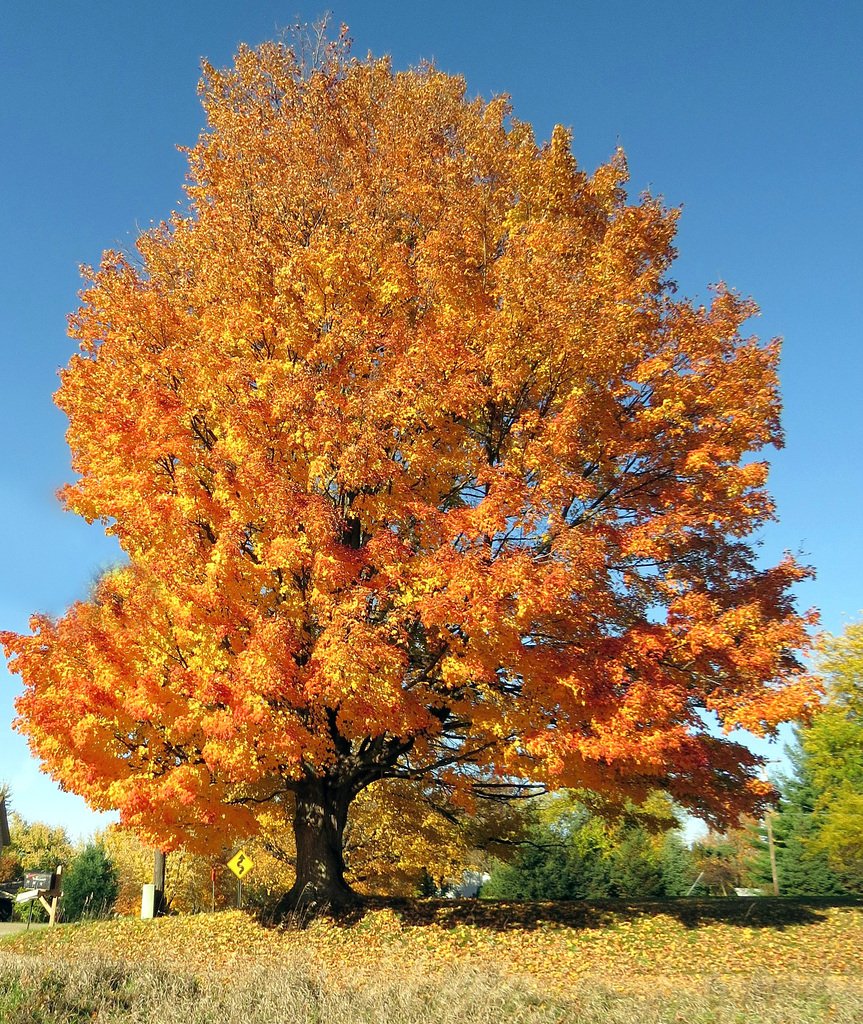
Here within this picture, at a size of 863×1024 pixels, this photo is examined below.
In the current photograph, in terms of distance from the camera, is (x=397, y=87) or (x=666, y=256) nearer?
(x=666, y=256)

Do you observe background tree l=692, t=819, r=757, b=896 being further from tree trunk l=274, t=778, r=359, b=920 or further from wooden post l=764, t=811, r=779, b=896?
tree trunk l=274, t=778, r=359, b=920

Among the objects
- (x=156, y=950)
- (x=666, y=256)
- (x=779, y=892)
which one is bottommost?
(x=779, y=892)

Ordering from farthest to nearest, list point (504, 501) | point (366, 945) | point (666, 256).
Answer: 1. point (666, 256)
2. point (366, 945)
3. point (504, 501)

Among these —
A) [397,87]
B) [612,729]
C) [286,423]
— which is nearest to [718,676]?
[612,729]

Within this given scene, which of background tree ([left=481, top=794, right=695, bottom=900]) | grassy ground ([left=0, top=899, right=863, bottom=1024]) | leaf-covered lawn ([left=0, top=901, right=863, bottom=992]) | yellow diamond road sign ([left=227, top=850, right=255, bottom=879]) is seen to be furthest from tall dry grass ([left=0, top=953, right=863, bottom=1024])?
background tree ([left=481, top=794, right=695, bottom=900])

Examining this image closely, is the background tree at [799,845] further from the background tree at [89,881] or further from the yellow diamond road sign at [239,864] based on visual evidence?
the background tree at [89,881]

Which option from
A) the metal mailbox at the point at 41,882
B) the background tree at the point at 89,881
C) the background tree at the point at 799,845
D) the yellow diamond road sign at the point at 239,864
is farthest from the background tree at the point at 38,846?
the background tree at the point at 799,845

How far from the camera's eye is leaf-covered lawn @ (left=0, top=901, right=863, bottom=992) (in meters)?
9.96

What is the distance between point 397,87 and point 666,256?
7.69 metres

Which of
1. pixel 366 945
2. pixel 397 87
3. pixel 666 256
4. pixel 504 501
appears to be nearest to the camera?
pixel 504 501

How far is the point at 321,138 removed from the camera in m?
14.5

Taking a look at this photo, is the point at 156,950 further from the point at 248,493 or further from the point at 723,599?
the point at 723,599

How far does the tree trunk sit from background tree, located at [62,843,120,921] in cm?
2283

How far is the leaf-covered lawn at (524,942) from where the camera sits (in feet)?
32.7
